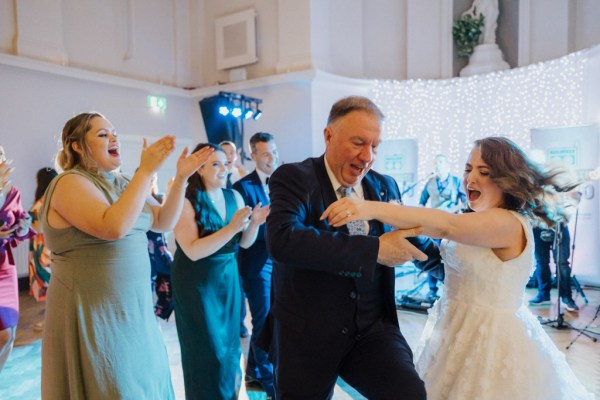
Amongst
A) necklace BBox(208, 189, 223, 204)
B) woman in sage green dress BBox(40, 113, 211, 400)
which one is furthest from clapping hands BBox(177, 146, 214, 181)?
necklace BBox(208, 189, 223, 204)

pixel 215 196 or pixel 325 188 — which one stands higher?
pixel 325 188

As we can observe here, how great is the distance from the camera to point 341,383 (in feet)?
11.7

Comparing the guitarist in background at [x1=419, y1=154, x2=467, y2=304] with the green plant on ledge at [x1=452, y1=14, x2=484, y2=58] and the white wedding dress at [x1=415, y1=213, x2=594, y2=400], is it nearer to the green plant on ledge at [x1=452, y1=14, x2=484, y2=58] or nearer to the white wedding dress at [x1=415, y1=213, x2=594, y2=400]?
the green plant on ledge at [x1=452, y1=14, x2=484, y2=58]

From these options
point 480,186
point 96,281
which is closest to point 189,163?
point 96,281

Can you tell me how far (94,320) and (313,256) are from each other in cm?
91

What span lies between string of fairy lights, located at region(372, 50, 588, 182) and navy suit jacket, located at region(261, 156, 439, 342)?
627 cm

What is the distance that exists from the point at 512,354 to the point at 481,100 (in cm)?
697

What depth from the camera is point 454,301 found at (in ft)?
6.74

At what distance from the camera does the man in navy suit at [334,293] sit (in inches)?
63.0

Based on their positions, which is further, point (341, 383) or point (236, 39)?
point (236, 39)

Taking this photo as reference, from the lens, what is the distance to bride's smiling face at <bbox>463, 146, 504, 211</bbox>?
1.99 metres

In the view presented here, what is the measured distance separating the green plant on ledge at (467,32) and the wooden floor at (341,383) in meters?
4.72

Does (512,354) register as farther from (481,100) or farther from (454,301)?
(481,100)

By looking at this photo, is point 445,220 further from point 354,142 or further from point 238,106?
Answer: point 238,106
